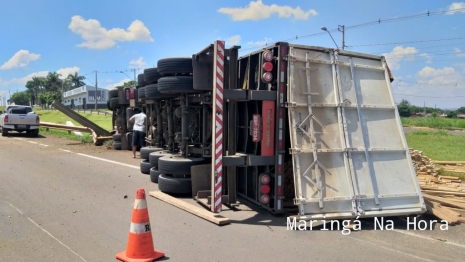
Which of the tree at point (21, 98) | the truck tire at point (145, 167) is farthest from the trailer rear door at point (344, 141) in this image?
the tree at point (21, 98)

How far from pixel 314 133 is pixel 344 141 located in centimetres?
49

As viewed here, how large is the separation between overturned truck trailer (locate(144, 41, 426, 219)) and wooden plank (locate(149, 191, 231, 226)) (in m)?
0.20

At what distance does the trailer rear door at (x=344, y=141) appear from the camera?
229 inches

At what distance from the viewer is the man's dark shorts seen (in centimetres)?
1302

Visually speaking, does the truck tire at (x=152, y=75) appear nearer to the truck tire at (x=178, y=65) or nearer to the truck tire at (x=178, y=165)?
the truck tire at (x=178, y=65)

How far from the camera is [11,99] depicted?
5812 inches

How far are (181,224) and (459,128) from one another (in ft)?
200

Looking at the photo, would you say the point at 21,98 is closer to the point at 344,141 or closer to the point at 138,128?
the point at 138,128

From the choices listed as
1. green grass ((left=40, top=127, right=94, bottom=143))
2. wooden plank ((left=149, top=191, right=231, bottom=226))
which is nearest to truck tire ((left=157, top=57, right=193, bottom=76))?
wooden plank ((left=149, top=191, right=231, bottom=226))

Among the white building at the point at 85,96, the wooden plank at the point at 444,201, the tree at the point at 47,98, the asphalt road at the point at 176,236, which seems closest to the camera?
the asphalt road at the point at 176,236

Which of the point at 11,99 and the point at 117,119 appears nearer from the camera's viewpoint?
the point at 117,119

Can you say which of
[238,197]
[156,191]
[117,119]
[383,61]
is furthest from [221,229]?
[117,119]

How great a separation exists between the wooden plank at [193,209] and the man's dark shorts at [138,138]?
5696mm

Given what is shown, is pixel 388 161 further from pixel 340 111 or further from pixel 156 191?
pixel 156 191
